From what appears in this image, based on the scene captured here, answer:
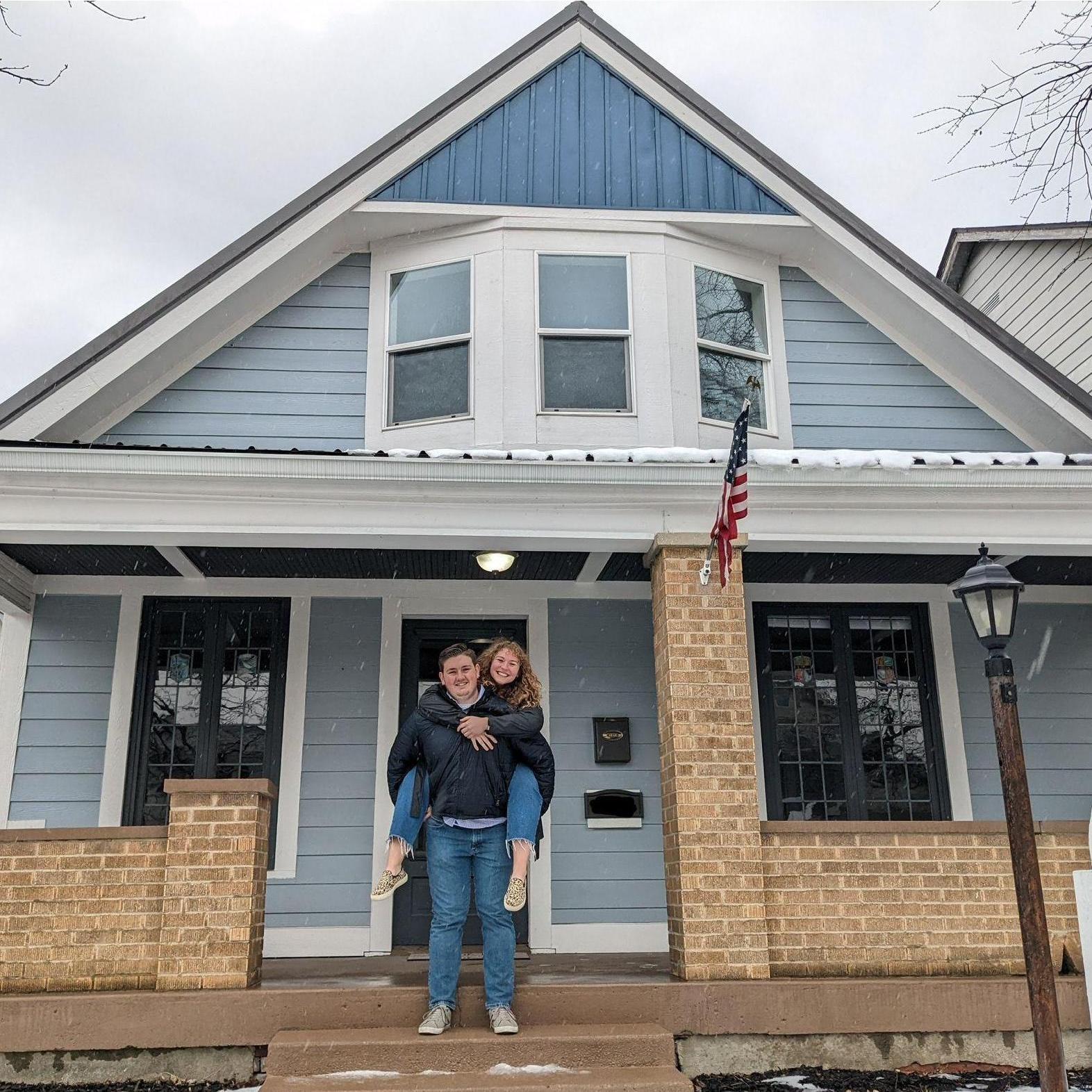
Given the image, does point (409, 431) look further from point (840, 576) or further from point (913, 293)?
point (913, 293)

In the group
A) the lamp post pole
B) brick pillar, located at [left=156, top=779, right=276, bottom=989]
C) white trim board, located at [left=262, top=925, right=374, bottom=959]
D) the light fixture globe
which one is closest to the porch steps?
brick pillar, located at [left=156, top=779, right=276, bottom=989]

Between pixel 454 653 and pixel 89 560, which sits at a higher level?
pixel 89 560

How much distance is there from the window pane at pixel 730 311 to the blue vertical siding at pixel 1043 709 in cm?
245

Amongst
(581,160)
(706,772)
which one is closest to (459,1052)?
(706,772)

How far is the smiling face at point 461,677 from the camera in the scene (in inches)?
198

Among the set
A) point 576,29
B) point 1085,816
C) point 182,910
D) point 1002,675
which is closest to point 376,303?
point 576,29

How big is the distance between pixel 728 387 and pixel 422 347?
2216 millimetres

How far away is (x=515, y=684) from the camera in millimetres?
5148

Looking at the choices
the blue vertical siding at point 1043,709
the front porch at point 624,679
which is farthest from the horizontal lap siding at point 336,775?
the blue vertical siding at point 1043,709

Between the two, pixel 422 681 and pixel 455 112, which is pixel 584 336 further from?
pixel 422 681

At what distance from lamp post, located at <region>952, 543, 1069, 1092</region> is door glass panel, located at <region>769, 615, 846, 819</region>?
2994mm

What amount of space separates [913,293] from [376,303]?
385 cm

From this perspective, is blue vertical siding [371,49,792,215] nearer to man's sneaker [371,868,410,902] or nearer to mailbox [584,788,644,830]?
mailbox [584,788,644,830]

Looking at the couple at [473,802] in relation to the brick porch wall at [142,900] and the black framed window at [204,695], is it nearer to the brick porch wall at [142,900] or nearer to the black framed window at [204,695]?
the brick porch wall at [142,900]
